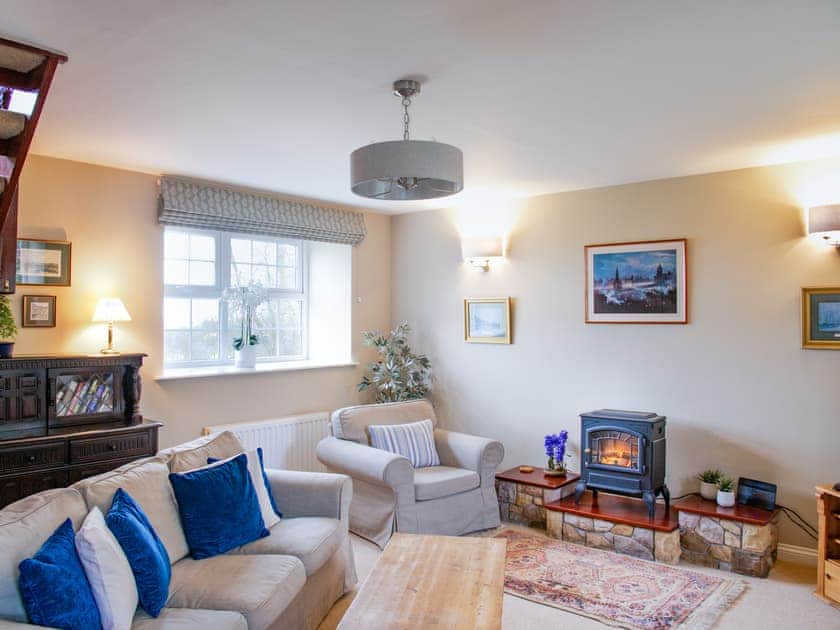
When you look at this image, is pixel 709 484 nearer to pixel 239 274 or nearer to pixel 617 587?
pixel 617 587

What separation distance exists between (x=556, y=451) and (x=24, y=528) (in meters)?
3.53

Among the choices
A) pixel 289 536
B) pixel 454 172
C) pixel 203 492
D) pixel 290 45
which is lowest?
pixel 289 536

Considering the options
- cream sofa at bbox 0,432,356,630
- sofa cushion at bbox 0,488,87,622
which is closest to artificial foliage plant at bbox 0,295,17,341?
cream sofa at bbox 0,432,356,630

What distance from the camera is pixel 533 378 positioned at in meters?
4.99

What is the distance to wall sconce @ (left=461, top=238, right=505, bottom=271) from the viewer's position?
5.08 m

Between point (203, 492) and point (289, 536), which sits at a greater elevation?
point (203, 492)

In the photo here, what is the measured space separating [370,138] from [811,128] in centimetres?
229

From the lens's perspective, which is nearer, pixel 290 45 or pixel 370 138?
pixel 290 45

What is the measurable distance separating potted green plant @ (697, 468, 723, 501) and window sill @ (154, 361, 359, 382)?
9.62ft

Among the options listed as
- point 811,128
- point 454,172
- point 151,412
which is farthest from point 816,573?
point 151,412

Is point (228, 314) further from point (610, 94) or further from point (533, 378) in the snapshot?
point (610, 94)

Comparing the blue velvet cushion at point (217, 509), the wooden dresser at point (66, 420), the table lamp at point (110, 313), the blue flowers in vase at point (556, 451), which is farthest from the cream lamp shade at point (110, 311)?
the blue flowers in vase at point (556, 451)

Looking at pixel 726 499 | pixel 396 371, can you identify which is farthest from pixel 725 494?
pixel 396 371

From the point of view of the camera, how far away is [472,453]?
174 inches
